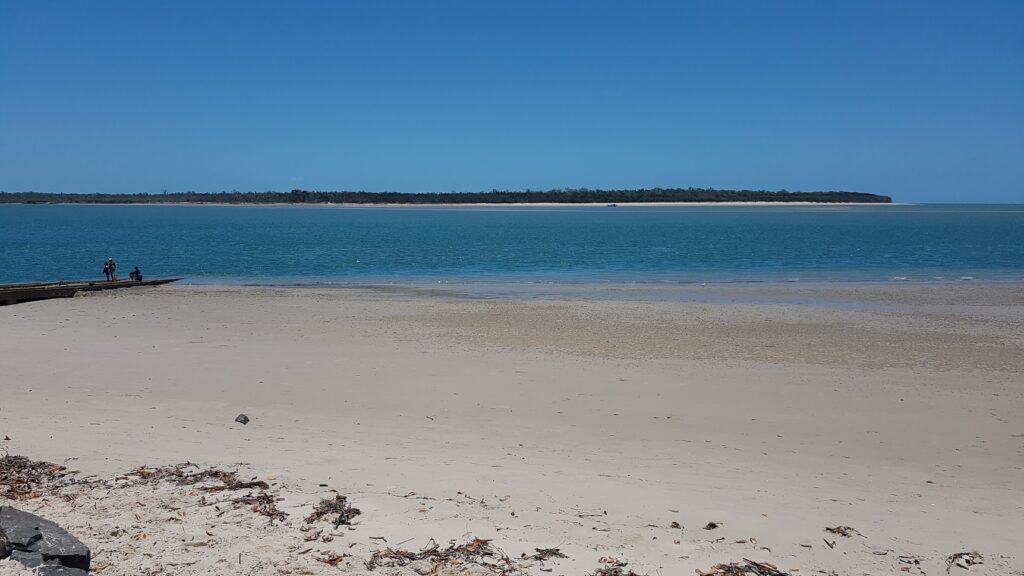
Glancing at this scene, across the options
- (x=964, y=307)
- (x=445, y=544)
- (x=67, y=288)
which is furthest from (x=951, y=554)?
(x=67, y=288)

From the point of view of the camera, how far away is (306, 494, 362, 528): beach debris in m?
5.11

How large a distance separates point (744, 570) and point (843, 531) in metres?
1.17

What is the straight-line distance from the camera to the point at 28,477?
598 cm

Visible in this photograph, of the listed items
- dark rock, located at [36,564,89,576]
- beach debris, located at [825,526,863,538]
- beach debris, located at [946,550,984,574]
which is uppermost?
dark rock, located at [36,564,89,576]

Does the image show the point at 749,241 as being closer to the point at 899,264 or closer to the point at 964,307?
the point at 899,264

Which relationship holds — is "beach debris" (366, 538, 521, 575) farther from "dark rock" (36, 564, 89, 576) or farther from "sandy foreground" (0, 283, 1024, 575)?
"dark rock" (36, 564, 89, 576)

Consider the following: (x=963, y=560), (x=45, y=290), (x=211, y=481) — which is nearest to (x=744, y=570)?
(x=963, y=560)

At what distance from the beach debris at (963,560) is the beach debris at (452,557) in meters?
2.76

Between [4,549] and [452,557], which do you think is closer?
[4,549]

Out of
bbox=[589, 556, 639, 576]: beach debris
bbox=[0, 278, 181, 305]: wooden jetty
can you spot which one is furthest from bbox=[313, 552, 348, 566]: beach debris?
bbox=[0, 278, 181, 305]: wooden jetty

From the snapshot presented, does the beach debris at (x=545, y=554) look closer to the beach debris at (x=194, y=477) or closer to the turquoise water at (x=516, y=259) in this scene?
the beach debris at (x=194, y=477)

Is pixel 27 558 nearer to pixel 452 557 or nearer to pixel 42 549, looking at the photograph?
pixel 42 549

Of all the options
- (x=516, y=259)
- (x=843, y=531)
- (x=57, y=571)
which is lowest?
(x=516, y=259)

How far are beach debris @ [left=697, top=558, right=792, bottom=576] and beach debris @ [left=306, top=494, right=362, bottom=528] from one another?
2313mm
